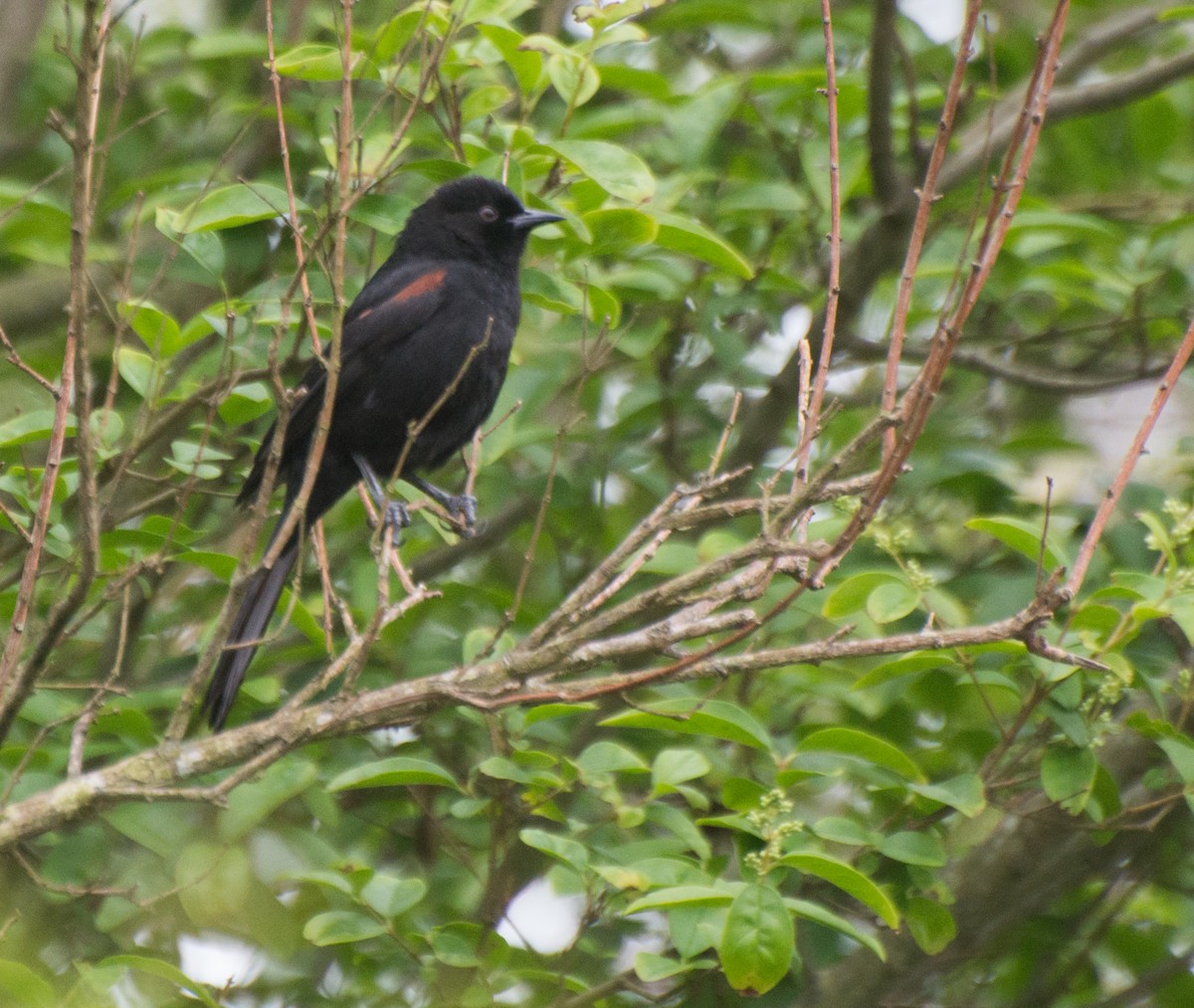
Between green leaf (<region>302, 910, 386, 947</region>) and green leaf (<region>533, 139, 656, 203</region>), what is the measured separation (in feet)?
5.87

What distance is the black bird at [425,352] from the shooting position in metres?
4.49

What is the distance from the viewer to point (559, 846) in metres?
3.04

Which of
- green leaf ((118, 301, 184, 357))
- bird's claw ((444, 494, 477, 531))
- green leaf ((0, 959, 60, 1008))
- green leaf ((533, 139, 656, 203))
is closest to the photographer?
green leaf ((0, 959, 60, 1008))

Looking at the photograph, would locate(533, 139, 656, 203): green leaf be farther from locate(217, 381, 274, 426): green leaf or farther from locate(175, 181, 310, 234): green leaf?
locate(217, 381, 274, 426): green leaf

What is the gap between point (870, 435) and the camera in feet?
7.79

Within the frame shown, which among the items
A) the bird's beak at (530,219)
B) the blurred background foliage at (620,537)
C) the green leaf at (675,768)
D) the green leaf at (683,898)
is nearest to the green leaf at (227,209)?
the blurred background foliage at (620,537)

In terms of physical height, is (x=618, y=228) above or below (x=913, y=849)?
above

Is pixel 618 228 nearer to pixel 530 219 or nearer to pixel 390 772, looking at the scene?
pixel 530 219

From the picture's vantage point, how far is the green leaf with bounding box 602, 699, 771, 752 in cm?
309

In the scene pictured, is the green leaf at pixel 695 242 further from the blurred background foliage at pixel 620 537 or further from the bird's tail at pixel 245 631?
the bird's tail at pixel 245 631

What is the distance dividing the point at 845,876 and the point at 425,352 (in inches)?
90.5

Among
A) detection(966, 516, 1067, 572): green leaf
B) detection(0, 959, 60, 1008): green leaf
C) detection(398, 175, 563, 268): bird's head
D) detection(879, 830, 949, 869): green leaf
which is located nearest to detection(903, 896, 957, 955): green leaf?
detection(879, 830, 949, 869): green leaf

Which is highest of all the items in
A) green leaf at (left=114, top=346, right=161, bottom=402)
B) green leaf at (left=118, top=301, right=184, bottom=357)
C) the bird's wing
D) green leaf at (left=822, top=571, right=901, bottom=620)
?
green leaf at (left=118, top=301, right=184, bottom=357)

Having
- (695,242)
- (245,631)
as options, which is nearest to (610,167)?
(695,242)
